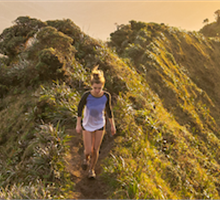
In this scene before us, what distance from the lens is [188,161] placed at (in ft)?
25.7

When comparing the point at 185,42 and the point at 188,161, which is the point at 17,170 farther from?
the point at 185,42

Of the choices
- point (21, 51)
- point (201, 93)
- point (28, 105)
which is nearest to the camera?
point (28, 105)

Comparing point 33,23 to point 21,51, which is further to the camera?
point 33,23

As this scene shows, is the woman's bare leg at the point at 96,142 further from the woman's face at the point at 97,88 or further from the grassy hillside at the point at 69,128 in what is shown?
the woman's face at the point at 97,88

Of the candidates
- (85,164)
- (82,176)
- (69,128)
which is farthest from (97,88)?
(69,128)

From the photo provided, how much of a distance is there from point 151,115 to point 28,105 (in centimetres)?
569

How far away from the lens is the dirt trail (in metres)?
4.10

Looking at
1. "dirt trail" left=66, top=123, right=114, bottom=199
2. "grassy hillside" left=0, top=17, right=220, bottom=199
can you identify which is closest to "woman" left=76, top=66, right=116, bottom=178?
"dirt trail" left=66, top=123, right=114, bottom=199

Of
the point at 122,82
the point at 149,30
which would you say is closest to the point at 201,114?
the point at 122,82

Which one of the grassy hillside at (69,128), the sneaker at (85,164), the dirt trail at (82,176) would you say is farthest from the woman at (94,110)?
the grassy hillside at (69,128)

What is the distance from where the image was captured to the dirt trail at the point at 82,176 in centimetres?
410

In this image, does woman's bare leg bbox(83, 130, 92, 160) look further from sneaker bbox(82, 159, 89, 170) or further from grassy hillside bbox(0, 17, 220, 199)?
grassy hillside bbox(0, 17, 220, 199)

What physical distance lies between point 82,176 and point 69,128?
1683mm

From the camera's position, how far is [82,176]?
443cm
